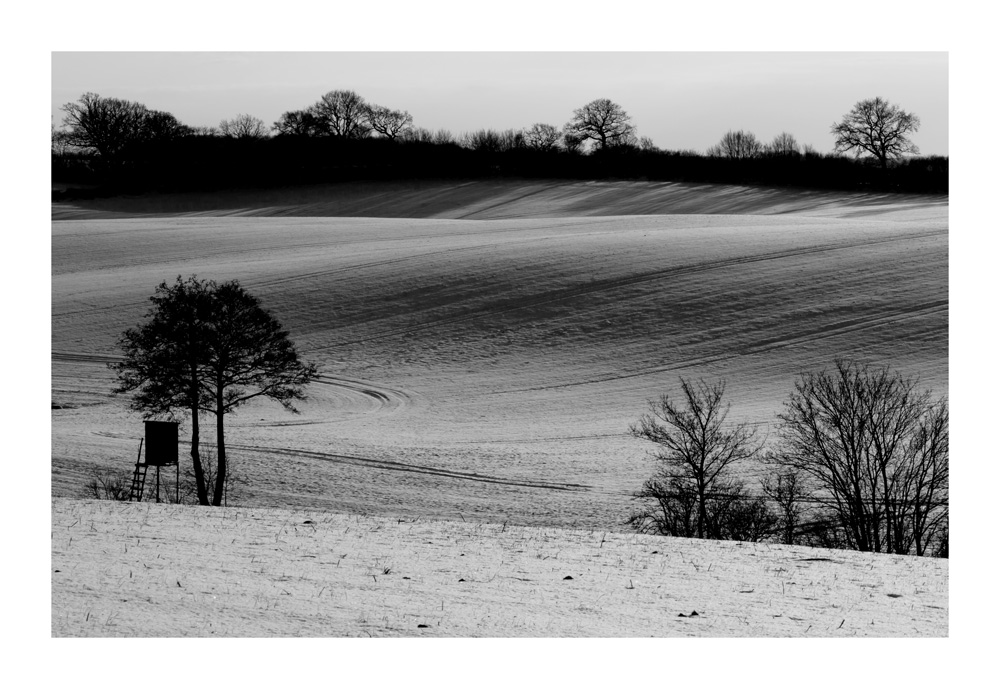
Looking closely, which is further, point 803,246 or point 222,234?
point 222,234

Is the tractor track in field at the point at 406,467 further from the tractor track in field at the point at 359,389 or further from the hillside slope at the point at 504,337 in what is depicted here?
the tractor track in field at the point at 359,389

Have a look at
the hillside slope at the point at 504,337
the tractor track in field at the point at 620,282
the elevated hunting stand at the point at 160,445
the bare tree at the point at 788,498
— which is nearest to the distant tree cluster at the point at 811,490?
the bare tree at the point at 788,498

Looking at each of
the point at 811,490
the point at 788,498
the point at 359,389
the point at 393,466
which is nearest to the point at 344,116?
the point at 359,389

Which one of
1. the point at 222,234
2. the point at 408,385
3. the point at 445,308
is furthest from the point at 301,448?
the point at 222,234

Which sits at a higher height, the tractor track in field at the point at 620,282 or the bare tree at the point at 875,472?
the tractor track in field at the point at 620,282

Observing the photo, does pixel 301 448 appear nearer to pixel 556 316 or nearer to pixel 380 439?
pixel 380 439

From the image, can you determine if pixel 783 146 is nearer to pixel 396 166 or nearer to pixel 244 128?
pixel 396 166
